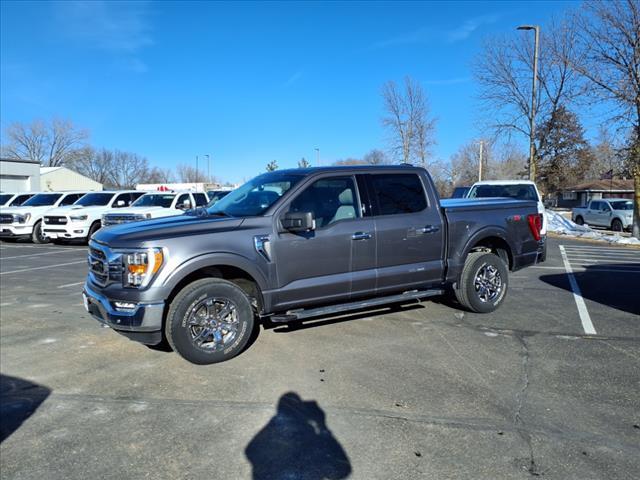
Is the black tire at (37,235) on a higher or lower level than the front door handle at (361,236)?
lower

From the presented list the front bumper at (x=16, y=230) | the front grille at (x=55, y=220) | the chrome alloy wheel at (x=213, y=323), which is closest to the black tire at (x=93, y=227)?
the front grille at (x=55, y=220)

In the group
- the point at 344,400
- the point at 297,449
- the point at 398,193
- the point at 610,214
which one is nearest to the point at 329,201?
the point at 398,193

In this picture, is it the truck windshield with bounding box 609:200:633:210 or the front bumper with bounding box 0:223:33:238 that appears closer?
the front bumper with bounding box 0:223:33:238

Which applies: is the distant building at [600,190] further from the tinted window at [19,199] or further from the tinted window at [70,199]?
the tinted window at [19,199]

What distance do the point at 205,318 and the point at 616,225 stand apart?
24.1 meters

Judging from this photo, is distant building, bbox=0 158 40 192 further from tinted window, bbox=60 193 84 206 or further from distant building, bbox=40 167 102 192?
tinted window, bbox=60 193 84 206

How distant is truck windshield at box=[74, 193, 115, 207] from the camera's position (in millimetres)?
17719

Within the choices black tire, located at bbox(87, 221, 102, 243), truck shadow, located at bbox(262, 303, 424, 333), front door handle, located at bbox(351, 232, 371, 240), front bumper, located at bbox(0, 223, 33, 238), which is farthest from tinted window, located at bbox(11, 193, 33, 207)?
front door handle, located at bbox(351, 232, 371, 240)

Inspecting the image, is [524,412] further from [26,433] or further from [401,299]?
[26,433]

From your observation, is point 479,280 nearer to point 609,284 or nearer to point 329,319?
point 329,319

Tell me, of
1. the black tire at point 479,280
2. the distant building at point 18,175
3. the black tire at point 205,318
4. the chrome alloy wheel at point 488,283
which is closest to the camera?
the black tire at point 205,318

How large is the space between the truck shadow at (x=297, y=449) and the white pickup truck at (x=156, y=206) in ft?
40.1

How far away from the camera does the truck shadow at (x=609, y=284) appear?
23.7 feet

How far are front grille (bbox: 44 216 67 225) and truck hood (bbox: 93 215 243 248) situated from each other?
12.8 metres
